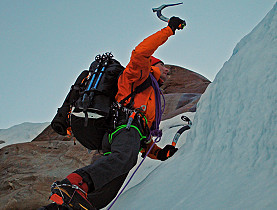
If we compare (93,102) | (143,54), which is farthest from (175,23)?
(93,102)

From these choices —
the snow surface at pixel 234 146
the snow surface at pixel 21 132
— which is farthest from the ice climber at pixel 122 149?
the snow surface at pixel 21 132

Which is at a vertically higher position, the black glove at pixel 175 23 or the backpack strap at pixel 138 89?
the black glove at pixel 175 23

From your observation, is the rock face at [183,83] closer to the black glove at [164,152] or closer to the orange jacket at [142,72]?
the black glove at [164,152]

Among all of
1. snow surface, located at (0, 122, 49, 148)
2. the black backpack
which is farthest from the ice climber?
snow surface, located at (0, 122, 49, 148)

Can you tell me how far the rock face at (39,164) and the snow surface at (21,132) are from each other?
195cm

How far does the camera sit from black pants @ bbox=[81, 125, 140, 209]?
9.50 feet

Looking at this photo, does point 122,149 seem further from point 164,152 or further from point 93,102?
point 164,152

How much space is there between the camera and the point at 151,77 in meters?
3.98

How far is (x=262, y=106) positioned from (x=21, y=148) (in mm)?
7960

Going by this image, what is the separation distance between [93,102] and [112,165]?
840 millimetres

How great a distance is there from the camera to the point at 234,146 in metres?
2.27

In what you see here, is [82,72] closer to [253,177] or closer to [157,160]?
[157,160]

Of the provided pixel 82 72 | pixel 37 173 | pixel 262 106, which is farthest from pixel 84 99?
pixel 37 173

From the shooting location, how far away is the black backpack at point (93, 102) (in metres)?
3.56
